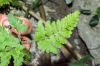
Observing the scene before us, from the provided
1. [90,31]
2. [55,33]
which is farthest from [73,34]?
[55,33]

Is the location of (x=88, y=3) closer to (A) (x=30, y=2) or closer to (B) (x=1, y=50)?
(A) (x=30, y=2)

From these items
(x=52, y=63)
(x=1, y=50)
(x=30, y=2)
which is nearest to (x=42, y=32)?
(x=1, y=50)

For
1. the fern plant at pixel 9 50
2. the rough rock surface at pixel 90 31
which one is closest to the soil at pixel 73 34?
the rough rock surface at pixel 90 31

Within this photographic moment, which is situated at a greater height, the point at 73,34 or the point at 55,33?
the point at 55,33

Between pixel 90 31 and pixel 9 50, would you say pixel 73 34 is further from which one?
pixel 9 50

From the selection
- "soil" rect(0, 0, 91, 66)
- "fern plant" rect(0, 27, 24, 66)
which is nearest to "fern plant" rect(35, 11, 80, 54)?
"fern plant" rect(0, 27, 24, 66)
